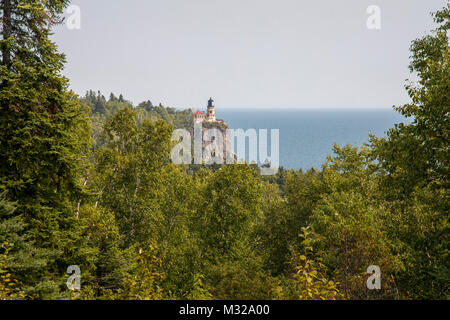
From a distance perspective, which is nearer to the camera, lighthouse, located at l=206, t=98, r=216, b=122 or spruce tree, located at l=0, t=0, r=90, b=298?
spruce tree, located at l=0, t=0, r=90, b=298

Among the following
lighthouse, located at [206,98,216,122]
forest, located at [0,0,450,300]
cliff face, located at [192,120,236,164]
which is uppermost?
lighthouse, located at [206,98,216,122]

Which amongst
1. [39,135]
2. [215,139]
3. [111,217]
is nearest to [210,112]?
[215,139]

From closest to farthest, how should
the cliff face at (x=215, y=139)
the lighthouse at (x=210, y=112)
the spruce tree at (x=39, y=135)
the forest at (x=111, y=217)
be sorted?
the forest at (x=111, y=217), the spruce tree at (x=39, y=135), the cliff face at (x=215, y=139), the lighthouse at (x=210, y=112)

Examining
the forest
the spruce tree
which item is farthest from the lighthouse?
the spruce tree

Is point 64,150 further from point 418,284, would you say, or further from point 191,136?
point 191,136

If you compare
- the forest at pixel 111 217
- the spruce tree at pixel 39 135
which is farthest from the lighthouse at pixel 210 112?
the spruce tree at pixel 39 135

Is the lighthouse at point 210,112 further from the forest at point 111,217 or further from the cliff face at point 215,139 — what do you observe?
the forest at point 111,217

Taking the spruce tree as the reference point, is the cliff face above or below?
above

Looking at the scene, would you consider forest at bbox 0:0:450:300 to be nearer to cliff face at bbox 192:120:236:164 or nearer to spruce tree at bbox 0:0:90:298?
spruce tree at bbox 0:0:90:298

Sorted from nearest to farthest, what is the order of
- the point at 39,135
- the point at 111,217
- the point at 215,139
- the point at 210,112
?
the point at 39,135 → the point at 111,217 → the point at 215,139 → the point at 210,112

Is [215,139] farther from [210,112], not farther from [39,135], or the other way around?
[39,135]

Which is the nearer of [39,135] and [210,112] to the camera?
[39,135]

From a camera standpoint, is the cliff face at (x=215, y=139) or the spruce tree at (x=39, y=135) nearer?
the spruce tree at (x=39, y=135)
